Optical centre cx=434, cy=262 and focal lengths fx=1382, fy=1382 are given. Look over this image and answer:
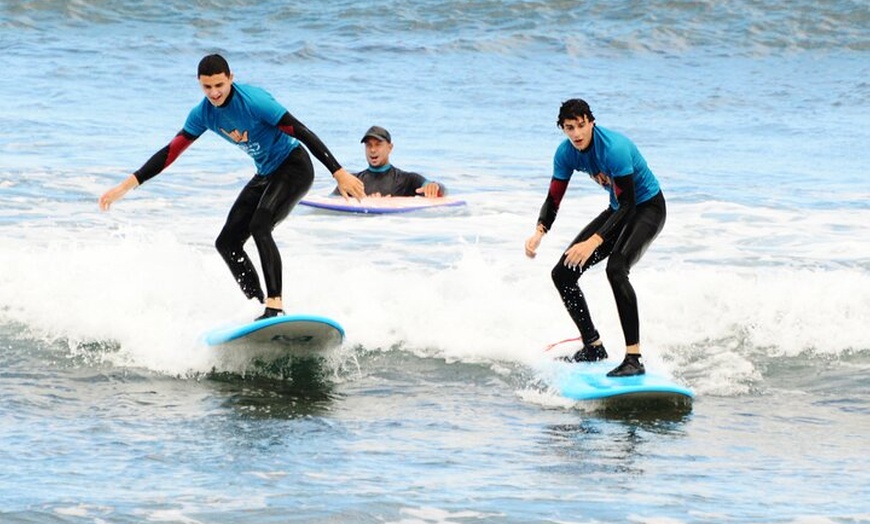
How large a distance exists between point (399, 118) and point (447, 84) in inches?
128

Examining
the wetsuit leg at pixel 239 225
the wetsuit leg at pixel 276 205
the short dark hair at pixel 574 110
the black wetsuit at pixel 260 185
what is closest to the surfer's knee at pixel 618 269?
the short dark hair at pixel 574 110

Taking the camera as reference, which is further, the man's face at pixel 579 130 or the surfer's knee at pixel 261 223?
the surfer's knee at pixel 261 223

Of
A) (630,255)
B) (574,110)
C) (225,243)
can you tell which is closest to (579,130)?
(574,110)

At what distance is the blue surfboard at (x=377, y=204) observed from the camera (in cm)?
1414

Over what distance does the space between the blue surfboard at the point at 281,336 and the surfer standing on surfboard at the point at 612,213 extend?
135 cm

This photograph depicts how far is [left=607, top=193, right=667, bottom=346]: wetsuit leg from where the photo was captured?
7828mm

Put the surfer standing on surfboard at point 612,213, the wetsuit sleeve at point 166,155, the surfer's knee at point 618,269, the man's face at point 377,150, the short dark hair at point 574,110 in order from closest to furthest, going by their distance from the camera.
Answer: the short dark hair at point 574,110 → the surfer standing on surfboard at point 612,213 → the surfer's knee at point 618,269 → the wetsuit sleeve at point 166,155 → the man's face at point 377,150

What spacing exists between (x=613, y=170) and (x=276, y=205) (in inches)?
81.0

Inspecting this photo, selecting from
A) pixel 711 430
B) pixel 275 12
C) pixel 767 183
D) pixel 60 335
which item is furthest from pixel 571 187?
Result: pixel 275 12

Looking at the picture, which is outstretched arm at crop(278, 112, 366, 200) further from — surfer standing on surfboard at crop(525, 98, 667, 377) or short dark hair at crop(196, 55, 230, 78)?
surfer standing on surfboard at crop(525, 98, 667, 377)

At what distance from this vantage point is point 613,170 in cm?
768

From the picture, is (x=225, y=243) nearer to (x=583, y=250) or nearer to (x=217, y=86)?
(x=217, y=86)

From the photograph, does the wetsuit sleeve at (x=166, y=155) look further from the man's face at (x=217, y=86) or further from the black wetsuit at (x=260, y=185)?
the man's face at (x=217, y=86)

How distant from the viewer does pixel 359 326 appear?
9953mm
